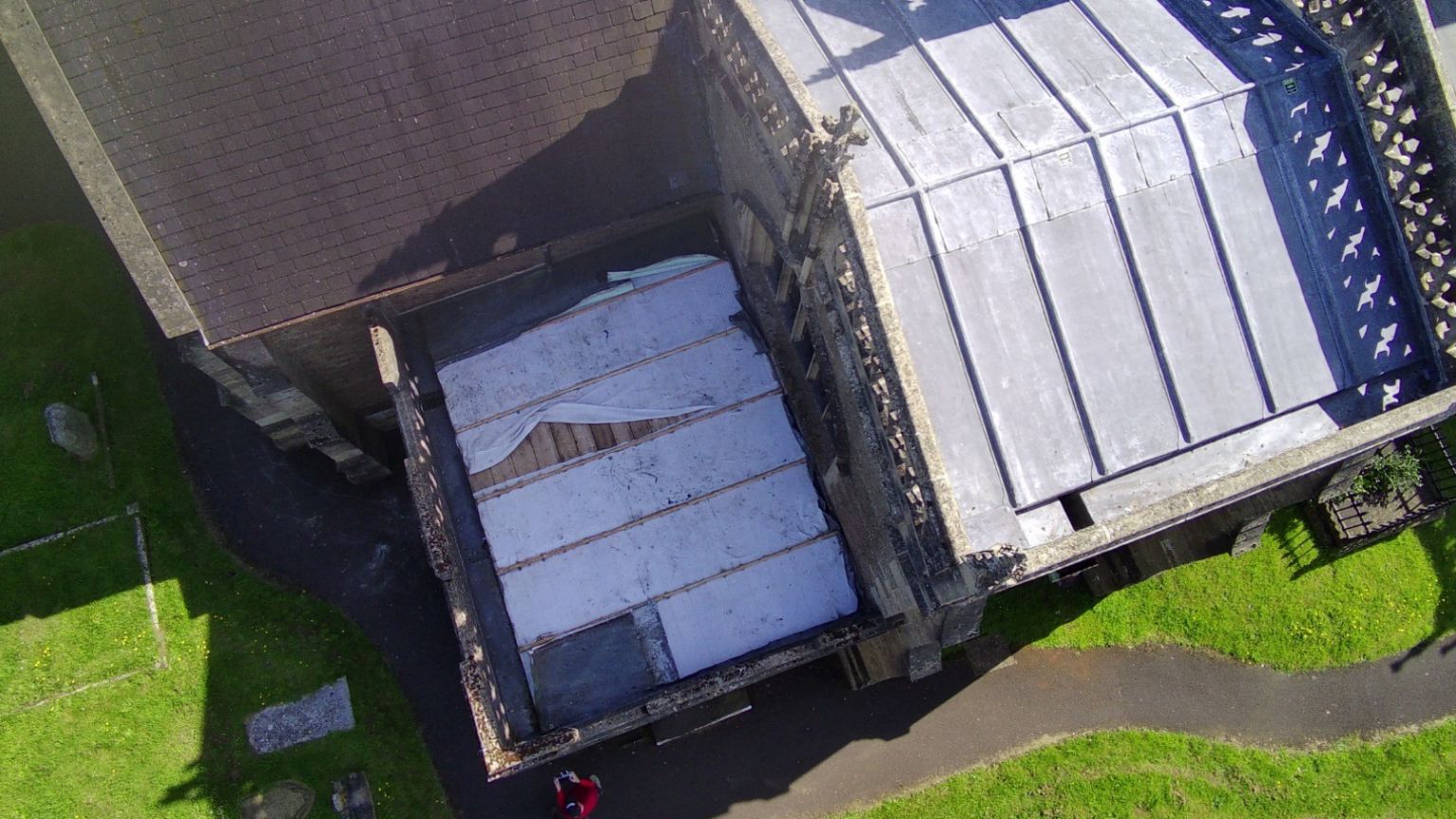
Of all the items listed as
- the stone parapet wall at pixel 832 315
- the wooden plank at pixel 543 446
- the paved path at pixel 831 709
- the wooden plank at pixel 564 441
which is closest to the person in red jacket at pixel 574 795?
the paved path at pixel 831 709

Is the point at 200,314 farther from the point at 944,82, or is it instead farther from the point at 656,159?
the point at 944,82

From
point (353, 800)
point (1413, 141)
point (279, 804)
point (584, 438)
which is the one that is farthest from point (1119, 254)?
point (279, 804)

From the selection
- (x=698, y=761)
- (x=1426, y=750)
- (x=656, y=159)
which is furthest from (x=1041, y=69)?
(x=1426, y=750)

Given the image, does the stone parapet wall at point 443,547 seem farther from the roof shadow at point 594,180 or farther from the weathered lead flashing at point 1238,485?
the weathered lead flashing at point 1238,485

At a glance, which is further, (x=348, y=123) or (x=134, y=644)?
(x=134, y=644)

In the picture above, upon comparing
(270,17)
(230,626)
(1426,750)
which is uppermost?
(270,17)

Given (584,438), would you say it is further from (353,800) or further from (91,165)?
(353,800)
